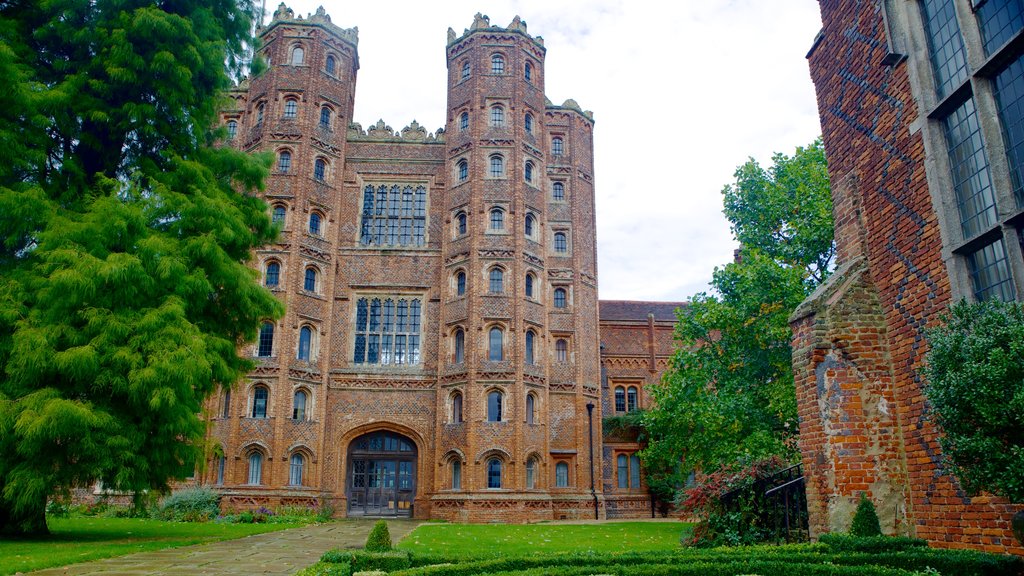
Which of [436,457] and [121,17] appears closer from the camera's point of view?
[121,17]

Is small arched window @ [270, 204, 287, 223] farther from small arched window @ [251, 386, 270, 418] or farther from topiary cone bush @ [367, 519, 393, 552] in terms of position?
topiary cone bush @ [367, 519, 393, 552]

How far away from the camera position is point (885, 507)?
893cm

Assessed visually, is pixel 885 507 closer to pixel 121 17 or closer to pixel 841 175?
pixel 841 175

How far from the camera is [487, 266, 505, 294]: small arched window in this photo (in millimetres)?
28984

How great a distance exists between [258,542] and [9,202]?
7938mm

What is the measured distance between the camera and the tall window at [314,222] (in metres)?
29.6

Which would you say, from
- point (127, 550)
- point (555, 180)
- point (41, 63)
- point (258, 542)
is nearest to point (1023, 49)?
point (127, 550)

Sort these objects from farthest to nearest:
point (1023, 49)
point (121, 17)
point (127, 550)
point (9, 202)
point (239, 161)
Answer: point (239, 161) < point (121, 17) < point (9, 202) < point (127, 550) < point (1023, 49)

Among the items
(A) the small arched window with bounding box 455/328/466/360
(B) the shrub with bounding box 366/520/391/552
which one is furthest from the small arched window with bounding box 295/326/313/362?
(B) the shrub with bounding box 366/520/391/552

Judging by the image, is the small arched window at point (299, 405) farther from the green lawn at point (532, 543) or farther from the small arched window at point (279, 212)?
the green lawn at point (532, 543)

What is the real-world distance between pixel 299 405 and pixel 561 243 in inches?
522

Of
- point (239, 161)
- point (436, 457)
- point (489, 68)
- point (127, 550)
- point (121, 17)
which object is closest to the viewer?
point (127, 550)

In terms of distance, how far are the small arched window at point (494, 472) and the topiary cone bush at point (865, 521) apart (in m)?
19.2

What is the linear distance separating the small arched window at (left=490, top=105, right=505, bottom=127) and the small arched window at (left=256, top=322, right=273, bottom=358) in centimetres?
1275
